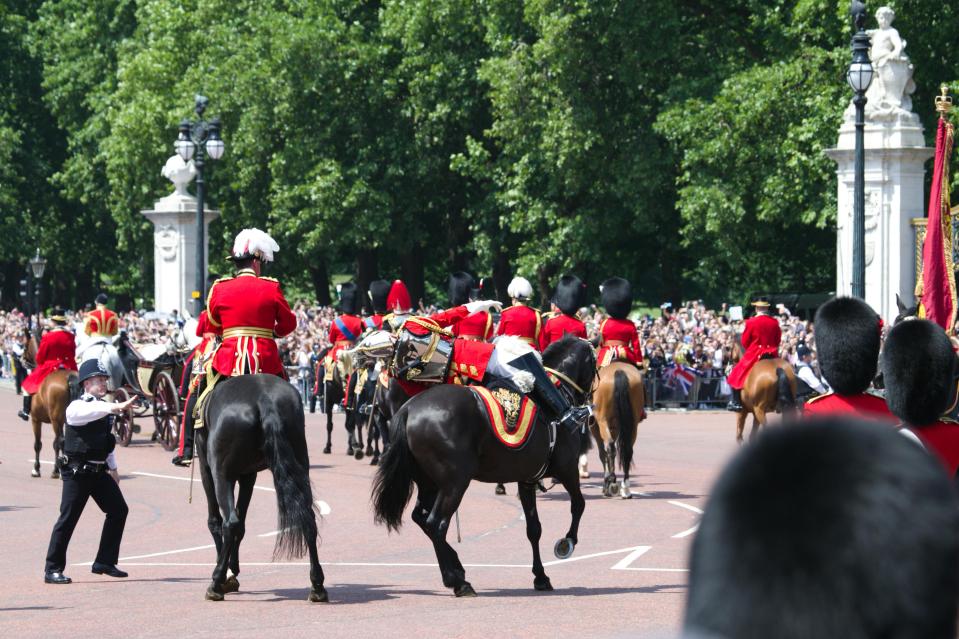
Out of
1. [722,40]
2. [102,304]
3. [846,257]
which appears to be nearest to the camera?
[102,304]

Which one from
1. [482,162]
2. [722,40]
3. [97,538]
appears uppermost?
[722,40]

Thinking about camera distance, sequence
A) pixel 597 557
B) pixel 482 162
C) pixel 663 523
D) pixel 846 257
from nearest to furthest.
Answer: pixel 597 557 < pixel 663 523 < pixel 846 257 < pixel 482 162

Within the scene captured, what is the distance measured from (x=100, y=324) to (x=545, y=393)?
1071 centimetres

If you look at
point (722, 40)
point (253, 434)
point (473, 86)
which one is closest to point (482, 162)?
point (473, 86)

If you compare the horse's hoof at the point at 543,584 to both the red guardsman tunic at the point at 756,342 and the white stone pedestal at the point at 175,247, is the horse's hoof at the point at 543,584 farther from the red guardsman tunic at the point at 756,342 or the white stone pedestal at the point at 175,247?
the white stone pedestal at the point at 175,247

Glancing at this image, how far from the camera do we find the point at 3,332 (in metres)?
43.9

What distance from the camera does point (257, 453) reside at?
10.3 metres

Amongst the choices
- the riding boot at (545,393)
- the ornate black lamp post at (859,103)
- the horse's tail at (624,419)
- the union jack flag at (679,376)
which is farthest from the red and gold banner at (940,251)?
the riding boot at (545,393)

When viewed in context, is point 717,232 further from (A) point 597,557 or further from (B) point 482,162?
(A) point 597,557

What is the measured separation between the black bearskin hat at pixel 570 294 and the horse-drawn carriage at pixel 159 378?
323 inches

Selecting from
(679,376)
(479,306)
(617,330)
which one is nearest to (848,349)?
(479,306)

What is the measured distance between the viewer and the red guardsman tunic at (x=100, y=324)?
2056cm

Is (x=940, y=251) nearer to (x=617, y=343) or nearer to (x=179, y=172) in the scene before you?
(x=617, y=343)

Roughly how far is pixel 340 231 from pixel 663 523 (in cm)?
2909
